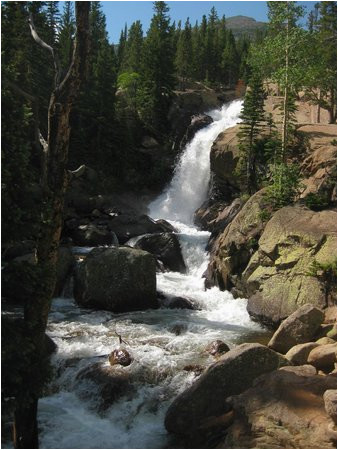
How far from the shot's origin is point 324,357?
11688mm

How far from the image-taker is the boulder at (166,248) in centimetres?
2505

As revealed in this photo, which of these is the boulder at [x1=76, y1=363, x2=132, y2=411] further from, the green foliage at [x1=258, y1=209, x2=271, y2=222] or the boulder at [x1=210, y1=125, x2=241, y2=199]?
the boulder at [x1=210, y1=125, x2=241, y2=199]

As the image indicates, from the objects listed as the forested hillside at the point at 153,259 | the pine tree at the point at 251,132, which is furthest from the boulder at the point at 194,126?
the pine tree at the point at 251,132

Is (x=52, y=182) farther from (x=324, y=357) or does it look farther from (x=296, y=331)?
(x=296, y=331)

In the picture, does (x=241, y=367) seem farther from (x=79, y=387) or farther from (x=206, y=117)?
(x=206, y=117)

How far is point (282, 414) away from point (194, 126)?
39.3 meters

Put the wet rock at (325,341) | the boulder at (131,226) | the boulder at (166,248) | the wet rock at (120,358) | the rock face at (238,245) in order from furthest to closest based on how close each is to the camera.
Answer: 1. the boulder at (131,226)
2. the boulder at (166,248)
3. the rock face at (238,245)
4. the wet rock at (325,341)
5. the wet rock at (120,358)

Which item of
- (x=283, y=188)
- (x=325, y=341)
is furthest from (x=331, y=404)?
(x=283, y=188)

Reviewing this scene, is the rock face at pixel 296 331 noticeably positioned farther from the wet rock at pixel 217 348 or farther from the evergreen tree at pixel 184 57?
the evergreen tree at pixel 184 57

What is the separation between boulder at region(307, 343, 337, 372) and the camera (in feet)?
38.2

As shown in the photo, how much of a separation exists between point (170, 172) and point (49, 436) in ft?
111

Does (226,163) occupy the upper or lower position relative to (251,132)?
lower

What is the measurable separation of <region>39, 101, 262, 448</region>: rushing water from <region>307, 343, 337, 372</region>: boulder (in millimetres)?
2891

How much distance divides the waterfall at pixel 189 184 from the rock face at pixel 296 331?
73.0ft
